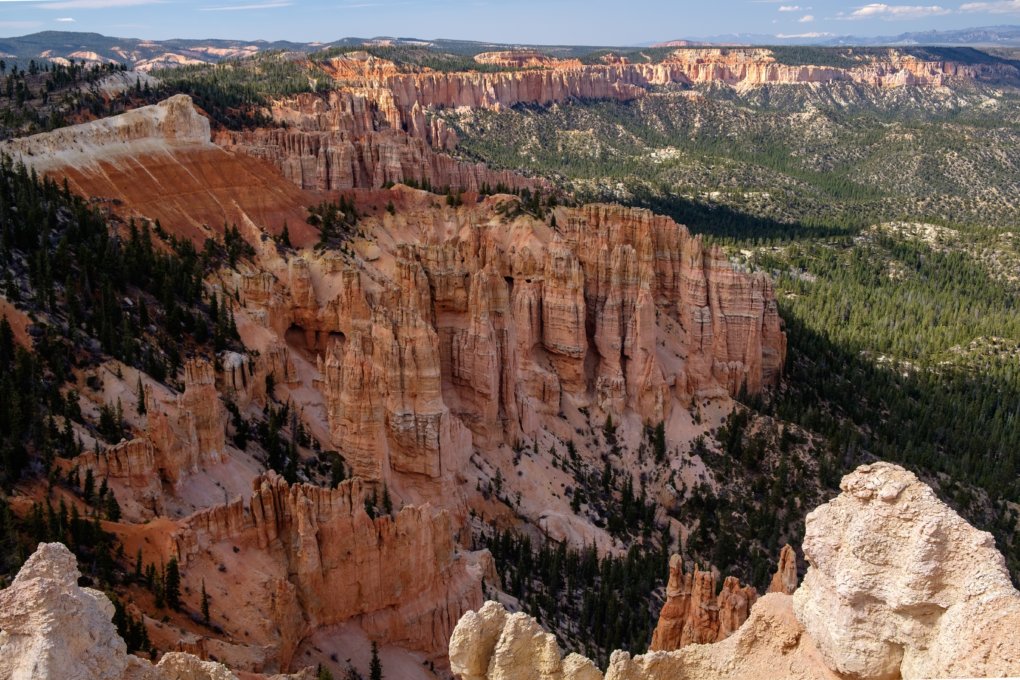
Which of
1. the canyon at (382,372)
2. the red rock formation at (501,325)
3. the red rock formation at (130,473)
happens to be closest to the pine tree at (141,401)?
the canyon at (382,372)

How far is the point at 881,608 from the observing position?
1080cm

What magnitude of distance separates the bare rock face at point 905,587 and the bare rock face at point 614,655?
3.55 ft

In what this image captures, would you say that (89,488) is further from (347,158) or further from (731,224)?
(731,224)

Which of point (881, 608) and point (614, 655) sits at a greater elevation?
point (881, 608)

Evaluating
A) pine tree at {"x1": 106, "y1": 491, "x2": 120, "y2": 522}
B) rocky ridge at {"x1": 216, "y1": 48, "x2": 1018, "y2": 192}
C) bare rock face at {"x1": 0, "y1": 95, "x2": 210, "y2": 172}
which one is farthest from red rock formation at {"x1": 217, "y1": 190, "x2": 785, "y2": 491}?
bare rock face at {"x1": 0, "y1": 95, "x2": 210, "y2": 172}

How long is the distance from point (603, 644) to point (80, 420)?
1857 cm

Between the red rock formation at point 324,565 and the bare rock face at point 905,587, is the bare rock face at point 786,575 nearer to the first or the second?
the red rock formation at point 324,565

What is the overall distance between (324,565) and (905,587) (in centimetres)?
1725

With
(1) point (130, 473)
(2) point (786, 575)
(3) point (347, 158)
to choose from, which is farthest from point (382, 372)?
(3) point (347, 158)

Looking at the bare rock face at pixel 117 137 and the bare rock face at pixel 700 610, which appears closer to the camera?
the bare rock face at pixel 700 610

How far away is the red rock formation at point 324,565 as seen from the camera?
22.2 meters

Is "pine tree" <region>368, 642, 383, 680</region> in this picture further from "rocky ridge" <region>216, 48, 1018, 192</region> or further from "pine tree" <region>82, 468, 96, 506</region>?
"rocky ridge" <region>216, 48, 1018, 192</region>

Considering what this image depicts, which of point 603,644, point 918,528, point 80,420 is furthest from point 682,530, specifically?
point 918,528

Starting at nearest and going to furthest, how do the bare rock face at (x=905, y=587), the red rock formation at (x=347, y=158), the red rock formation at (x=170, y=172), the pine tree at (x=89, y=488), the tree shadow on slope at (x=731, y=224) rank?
the bare rock face at (x=905, y=587)
the pine tree at (x=89, y=488)
the red rock formation at (x=170, y=172)
the red rock formation at (x=347, y=158)
the tree shadow on slope at (x=731, y=224)
